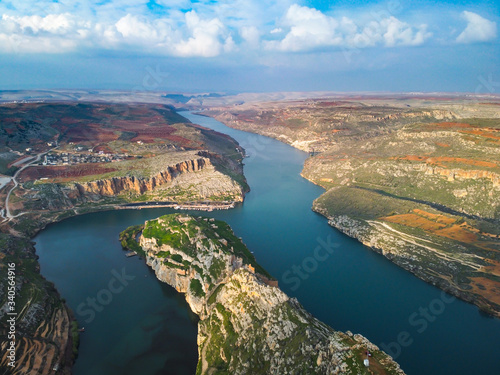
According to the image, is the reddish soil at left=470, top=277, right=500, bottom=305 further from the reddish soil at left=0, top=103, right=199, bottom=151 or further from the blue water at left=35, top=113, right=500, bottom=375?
the reddish soil at left=0, top=103, right=199, bottom=151

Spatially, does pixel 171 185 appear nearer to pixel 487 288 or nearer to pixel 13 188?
pixel 13 188

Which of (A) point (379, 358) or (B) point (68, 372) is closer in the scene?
(A) point (379, 358)

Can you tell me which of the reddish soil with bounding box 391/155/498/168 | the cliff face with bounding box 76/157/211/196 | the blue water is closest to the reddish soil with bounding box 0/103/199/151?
the cliff face with bounding box 76/157/211/196

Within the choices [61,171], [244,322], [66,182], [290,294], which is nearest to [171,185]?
[66,182]

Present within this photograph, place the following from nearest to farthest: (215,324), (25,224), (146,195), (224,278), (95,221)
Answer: (215,324), (224,278), (25,224), (95,221), (146,195)

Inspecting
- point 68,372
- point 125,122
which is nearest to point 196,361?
point 68,372

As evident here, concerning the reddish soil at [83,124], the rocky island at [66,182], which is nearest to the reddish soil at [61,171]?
the rocky island at [66,182]

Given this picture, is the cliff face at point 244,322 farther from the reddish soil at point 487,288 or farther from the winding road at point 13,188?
the winding road at point 13,188

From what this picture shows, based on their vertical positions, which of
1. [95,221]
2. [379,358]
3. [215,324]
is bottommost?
[95,221]

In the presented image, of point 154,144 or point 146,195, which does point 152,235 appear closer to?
point 146,195
